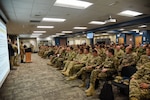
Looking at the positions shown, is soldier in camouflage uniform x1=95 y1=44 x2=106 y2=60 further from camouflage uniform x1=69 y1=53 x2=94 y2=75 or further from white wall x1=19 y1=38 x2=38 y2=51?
white wall x1=19 y1=38 x2=38 y2=51

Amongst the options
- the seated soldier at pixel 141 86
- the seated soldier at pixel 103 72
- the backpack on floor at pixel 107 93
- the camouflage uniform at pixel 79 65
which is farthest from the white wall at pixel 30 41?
the seated soldier at pixel 141 86

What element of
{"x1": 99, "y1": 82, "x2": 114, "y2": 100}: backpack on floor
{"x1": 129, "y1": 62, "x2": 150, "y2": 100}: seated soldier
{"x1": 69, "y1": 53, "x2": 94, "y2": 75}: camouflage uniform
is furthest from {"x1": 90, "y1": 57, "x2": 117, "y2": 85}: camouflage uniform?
{"x1": 69, "y1": 53, "x2": 94, "y2": 75}: camouflage uniform

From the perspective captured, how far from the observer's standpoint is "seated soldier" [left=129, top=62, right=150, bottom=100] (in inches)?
80.1


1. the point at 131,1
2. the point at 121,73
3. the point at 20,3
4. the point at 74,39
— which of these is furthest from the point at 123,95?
the point at 74,39

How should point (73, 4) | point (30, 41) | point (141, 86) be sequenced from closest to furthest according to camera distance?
1. point (141, 86)
2. point (73, 4)
3. point (30, 41)

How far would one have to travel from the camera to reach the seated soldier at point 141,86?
2035 millimetres

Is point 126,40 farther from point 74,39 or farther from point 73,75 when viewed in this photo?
point 73,75

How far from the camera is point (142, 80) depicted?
7.47ft

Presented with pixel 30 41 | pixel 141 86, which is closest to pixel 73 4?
pixel 141 86

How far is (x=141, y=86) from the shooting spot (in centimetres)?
212

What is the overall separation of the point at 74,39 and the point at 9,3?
19.2 m

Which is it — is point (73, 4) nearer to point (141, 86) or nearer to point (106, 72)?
point (106, 72)

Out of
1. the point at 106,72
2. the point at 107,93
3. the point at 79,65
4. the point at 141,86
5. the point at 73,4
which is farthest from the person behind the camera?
the point at 79,65

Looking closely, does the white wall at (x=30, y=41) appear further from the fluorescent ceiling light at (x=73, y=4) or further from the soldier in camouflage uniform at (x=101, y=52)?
the fluorescent ceiling light at (x=73, y=4)
